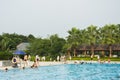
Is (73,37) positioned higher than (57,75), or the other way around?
(73,37)

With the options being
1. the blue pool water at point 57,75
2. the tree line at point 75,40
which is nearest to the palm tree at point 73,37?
the tree line at point 75,40

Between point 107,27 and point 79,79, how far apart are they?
46784mm

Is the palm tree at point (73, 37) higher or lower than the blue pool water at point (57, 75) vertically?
higher

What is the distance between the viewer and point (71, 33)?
68625mm

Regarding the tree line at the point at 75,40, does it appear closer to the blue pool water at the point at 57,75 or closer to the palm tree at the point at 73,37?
the palm tree at the point at 73,37

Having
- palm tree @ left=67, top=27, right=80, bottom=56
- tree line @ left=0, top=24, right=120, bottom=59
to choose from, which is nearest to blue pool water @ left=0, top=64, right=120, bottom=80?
tree line @ left=0, top=24, right=120, bottom=59

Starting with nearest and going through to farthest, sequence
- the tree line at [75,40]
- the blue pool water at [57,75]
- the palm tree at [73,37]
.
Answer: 1. the blue pool water at [57,75]
2. the tree line at [75,40]
3. the palm tree at [73,37]

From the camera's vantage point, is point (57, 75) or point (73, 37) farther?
point (73, 37)

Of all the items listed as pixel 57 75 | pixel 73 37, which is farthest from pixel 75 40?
pixel 57 75

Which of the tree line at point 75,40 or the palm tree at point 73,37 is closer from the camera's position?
the tree line at point 75,40

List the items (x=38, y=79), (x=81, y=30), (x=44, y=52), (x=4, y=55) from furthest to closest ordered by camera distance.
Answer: (x=81, y=30), (x=44, y=52), (x=4, y=55), (x=38, y=79)

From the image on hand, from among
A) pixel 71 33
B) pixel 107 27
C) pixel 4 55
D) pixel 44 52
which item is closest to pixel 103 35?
pixel 107 27

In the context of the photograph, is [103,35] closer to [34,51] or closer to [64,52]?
[64,52]

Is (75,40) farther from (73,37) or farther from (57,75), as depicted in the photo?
(57,75)
